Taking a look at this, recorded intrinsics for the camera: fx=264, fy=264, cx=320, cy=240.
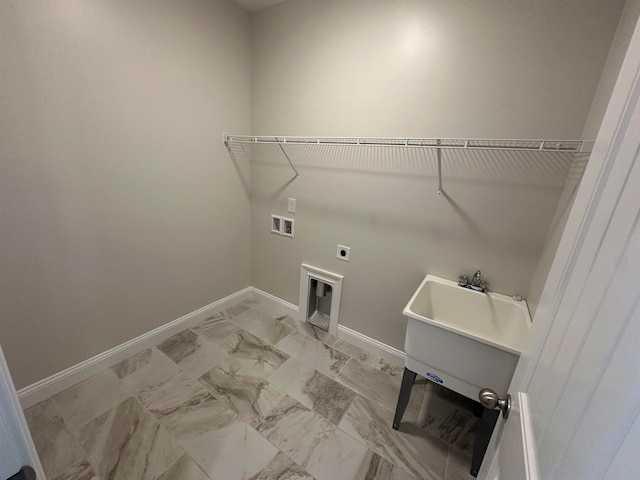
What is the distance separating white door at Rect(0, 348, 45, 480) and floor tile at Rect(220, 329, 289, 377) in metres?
1.42

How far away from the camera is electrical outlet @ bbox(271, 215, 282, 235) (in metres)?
2.44

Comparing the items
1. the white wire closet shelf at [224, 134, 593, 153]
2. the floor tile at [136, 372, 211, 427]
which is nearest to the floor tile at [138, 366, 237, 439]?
the floor tile at [136, 372, 211, 427]

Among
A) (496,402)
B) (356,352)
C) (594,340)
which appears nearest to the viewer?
(594,340)

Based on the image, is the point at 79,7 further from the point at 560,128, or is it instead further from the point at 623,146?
the point at 560,128

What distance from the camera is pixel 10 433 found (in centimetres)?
53

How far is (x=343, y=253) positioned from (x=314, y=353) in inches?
33.2

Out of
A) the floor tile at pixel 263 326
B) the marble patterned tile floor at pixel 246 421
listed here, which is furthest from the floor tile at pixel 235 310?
the marble patterned tile floor at pixel 246 421

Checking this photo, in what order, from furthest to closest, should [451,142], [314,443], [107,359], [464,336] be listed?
[107,359] → [451,142] → [314,443] → [464,336]

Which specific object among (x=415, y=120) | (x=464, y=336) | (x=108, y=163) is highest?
(x=415, y=120)

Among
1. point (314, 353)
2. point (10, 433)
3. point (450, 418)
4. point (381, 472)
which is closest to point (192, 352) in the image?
point (314, 353)

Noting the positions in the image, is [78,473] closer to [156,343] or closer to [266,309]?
[156,343]

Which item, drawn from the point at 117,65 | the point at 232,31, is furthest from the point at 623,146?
the point at 232,31

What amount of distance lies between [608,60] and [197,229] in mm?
2631

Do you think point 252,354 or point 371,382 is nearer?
point 371,382
